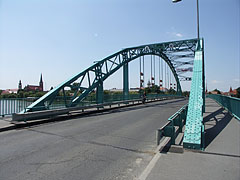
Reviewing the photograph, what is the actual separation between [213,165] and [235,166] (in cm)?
47

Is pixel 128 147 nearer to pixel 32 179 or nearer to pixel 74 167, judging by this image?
pixel 74 167

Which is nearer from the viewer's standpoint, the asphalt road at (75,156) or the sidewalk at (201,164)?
the sidewalk at (201,164)

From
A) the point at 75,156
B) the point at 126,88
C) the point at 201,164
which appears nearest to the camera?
the point at 201,164

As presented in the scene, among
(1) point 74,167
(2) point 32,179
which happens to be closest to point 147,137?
(1) point 74,167

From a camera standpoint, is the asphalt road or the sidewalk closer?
the sidewalk

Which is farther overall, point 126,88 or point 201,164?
point 126,88

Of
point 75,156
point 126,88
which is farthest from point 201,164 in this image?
point 126,88

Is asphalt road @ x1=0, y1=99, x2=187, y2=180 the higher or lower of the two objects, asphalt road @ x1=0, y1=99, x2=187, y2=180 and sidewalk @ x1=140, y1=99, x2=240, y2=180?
the lower

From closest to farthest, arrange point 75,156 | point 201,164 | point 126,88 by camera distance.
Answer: point 201,164 < point 75,156 < point 126,88

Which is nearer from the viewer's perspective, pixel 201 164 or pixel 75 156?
pixel 201 164

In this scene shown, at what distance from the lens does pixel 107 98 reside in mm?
19734

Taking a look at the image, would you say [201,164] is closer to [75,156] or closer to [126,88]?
[75,156]

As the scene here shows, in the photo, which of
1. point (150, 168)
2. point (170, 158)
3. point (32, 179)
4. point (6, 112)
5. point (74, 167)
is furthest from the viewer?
point (6, 112)

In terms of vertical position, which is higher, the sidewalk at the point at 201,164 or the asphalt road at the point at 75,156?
the sidewalk at the point at 201,164
